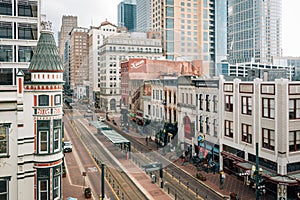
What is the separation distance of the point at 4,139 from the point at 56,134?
208 cm

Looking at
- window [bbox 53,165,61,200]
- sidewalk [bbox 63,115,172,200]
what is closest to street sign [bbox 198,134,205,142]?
sidewalk [bbox 63,115,172,200]

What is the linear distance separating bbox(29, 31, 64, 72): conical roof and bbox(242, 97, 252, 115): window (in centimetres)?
1474

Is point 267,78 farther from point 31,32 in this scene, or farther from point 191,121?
point 31,32

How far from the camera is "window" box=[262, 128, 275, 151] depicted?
19484 mm

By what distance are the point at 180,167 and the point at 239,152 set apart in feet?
17.1

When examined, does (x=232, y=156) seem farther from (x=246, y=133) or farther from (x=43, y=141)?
(x=43, y=141)

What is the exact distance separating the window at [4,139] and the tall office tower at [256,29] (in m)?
107

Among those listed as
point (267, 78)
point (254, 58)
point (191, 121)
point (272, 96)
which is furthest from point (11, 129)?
point (254, 58)

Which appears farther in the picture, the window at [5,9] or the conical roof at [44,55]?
the window at [5,9]

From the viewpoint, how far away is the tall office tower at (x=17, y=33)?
21219 millimetres

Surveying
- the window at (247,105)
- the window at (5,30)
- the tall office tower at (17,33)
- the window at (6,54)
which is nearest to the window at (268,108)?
the window at (247,105)

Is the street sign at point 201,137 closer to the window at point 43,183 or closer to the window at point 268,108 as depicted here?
the window at point 268,108

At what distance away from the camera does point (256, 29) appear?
113 meters

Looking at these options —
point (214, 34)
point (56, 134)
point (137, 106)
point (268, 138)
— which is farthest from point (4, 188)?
point (268, 138)
